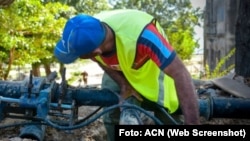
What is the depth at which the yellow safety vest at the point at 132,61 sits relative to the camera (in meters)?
2.55

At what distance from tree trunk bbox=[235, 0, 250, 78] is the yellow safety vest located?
4.33m

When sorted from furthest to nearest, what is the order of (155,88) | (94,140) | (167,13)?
(167,13) < (94,140) < (155,88)

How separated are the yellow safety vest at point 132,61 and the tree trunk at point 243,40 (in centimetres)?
433

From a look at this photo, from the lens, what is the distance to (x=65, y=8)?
10.2m

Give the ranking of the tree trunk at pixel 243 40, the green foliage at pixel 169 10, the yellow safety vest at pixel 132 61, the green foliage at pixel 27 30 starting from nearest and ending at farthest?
the yellow safety vest at pixel 132 61 < the tree trunk at pixel 243 40 < the green foliage at pixel 27 30 < the green foliage at pixel 169 10

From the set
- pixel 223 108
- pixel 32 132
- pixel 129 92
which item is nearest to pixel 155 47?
pixel 129 92

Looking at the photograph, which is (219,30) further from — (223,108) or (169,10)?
(223,108)

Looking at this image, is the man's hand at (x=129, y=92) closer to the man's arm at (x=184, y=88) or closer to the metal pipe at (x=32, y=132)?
the man's arm at (x=184, y=88)

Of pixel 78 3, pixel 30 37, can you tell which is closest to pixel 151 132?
pixel 30 37

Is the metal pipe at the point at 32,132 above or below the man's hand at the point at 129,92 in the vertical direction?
below

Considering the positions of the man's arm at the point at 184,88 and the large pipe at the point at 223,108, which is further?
the large pipe at the point at 223,108

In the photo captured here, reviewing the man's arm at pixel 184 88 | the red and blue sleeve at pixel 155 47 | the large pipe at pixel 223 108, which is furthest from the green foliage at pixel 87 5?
the man's arm at pixel 184 88

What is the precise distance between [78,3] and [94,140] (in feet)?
39.5

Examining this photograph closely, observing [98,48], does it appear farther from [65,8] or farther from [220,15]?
[220,15]
